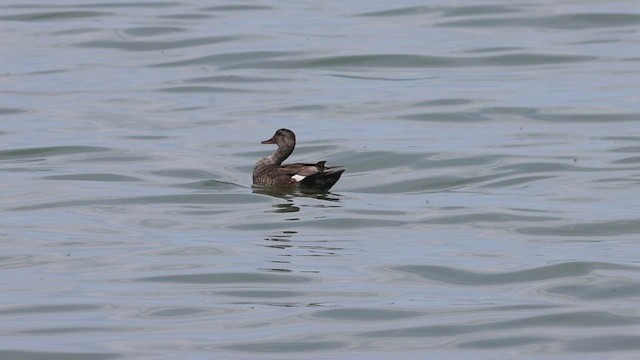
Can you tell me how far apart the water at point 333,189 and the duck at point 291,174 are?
0.17 meters

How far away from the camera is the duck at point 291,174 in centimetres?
1534

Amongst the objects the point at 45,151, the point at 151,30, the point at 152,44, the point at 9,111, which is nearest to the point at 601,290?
the point at 45,151

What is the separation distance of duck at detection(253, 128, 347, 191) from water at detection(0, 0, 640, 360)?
17 cm

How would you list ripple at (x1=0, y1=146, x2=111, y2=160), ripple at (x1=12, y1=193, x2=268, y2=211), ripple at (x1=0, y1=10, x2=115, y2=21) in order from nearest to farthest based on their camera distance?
ripple at (x1=12, y1=193, x2=268, y2=211)
ripple at (x1=0, y1=146, x2=111, y2=160)
ripple at (x1=0, y1=10, x2=115, y2=21)

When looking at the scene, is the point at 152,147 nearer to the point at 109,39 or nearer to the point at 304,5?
the point at 109,39

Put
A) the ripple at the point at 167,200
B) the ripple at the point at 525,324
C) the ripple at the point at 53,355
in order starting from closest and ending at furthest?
the ripple at the point at 53,355
the ripple at the point at 525,324
the ripple at the point at 167,200

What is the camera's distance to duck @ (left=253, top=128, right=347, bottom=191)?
15.3m

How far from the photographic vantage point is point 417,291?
11328mm

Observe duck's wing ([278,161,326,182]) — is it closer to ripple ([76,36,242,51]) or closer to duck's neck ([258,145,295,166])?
duck's neck ([258,145,295,166])

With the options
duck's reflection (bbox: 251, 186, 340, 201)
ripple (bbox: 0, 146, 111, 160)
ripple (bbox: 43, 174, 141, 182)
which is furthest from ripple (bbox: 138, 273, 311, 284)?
ripple (bbox: 0, 146, 111, 160)

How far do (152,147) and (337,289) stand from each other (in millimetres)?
7117

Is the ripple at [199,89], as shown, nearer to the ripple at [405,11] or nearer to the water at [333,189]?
the water at [333,189]

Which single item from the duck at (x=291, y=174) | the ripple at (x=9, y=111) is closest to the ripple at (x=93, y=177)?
the duck at (x=291, y=174)

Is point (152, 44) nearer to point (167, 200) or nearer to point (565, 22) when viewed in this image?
point (565, 22)
